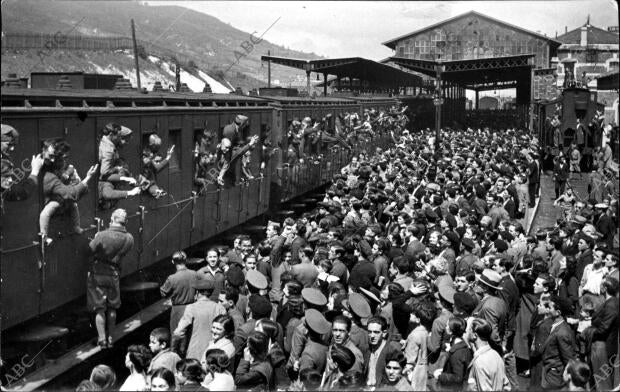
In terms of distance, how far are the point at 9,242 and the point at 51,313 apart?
119cm

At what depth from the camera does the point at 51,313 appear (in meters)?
8.08

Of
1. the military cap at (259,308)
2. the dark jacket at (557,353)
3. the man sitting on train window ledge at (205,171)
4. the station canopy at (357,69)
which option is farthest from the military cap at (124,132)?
the station canopy at (357,69)

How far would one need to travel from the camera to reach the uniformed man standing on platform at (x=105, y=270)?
27.6 ft

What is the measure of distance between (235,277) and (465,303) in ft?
8.37

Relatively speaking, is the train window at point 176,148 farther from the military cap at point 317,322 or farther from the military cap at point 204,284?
the military cap at point 317,322

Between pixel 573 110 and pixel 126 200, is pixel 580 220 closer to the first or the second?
pixel 126 200

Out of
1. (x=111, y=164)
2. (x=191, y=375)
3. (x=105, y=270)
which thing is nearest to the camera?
(x=191, y=375)

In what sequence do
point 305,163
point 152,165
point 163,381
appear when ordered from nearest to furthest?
point 163,381, point 152,165, point 305,163

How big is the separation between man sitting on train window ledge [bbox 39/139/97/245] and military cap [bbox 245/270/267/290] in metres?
1.98

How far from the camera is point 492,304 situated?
25.8 ft

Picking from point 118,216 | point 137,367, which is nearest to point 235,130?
point 118,216

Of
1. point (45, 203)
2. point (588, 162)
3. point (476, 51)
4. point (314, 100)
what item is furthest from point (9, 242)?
point (476, 51)

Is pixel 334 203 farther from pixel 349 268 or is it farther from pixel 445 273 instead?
pixel 445 273

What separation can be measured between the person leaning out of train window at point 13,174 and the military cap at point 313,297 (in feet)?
9.45
